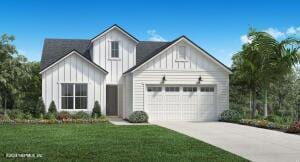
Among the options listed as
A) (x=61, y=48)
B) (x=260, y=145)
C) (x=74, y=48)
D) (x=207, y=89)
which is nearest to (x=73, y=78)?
(x=74, y=48)

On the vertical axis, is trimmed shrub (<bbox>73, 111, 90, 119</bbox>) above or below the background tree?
below

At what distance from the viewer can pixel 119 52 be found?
2850cm

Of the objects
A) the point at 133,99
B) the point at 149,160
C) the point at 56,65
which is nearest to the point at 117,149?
the point at 149,160

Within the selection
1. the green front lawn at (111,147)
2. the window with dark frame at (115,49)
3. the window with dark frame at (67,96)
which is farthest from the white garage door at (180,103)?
the green front lawn at (111,147)

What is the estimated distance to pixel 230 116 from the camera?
81.7ft

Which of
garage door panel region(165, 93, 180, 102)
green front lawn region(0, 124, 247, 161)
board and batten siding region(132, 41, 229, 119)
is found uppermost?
board and batten siding region(132, 41, 229, 119)

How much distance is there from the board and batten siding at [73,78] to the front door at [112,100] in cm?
336

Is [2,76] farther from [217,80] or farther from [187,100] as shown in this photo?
[217,80]

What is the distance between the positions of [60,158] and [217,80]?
1675 centimetres

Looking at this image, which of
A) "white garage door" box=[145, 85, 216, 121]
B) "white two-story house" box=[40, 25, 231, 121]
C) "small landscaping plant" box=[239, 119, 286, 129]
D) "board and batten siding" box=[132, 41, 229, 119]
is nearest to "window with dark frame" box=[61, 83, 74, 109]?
"white two-story house" box=[40, 25, 231, 121]

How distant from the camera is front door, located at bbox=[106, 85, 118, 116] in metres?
29.4

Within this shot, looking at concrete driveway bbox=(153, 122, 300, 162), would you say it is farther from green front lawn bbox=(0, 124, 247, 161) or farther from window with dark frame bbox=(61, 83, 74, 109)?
window with dark frame bbox=(61, 83, 74, 109)

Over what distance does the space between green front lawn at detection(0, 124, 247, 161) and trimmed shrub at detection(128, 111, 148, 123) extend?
293 inches

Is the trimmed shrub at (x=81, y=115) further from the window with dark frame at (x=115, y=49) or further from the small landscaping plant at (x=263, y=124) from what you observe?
the small landscaping plant at (x=263, y=124)
